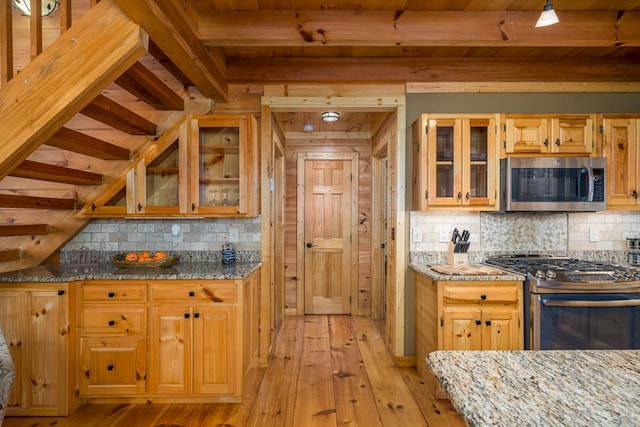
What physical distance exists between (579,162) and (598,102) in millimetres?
818

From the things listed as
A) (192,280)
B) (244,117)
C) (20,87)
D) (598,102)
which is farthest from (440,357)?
(598,102)

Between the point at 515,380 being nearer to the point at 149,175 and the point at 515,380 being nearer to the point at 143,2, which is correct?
the point at 143,2

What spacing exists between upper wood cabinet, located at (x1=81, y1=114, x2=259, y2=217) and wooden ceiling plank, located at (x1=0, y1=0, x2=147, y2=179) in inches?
35.9

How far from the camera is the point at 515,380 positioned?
86cm

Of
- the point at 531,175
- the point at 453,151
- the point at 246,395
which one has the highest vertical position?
the point at 453,151

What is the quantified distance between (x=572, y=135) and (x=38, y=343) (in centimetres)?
408

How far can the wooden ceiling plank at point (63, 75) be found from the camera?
1737 millimetres

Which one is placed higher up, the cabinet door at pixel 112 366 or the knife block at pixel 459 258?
the knife block at pixel 459 258

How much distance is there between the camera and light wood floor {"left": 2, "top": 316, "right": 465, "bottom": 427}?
2270 millimetres

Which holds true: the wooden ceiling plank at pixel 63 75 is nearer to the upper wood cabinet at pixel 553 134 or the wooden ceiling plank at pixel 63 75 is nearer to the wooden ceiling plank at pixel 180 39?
the wooden ceiling plank at pixel 180 39

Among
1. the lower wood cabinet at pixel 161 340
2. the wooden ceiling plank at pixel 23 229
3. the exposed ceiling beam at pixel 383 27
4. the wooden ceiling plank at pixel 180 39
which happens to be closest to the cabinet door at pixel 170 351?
the lower wood cabinet at pixel 161 340

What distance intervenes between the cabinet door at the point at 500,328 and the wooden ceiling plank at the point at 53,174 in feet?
9.95

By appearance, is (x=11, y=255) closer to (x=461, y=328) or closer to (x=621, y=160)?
(x=461, y=328)

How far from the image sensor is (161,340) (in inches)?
95.5
